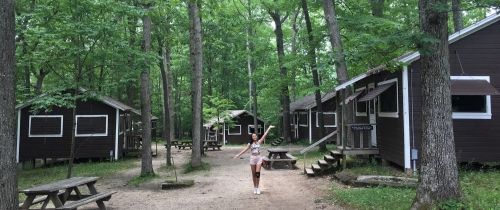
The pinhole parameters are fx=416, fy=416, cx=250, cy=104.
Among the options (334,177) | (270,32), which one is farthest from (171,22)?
(270,32)

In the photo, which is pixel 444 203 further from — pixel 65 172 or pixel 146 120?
pixel 65 172

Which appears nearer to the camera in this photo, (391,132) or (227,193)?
(227,193)

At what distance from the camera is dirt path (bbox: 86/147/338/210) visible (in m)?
9.49

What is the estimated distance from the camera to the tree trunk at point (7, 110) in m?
5.86

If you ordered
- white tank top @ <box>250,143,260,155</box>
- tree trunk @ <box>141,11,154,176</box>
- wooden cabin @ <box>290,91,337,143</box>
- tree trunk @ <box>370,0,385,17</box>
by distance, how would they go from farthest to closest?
wooden cabin @ <box>290,91,337,143</box>
tree trunk @ <box>370,0,385,17</box>
tree trunk @ <box>141,11,154,176</box>
white tank top @ <box>250,143,260,155</box>

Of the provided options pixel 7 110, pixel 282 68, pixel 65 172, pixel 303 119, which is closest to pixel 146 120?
pixel 65 172

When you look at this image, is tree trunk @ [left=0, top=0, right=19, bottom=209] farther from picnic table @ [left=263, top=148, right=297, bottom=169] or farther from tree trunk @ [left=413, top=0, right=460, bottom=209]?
picnic table @ [left=263, top=148, right=297, bottom=169]

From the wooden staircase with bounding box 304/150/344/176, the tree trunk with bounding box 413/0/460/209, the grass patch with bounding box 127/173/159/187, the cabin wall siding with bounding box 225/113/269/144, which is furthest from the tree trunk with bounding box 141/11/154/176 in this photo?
the cabin wall siding with bounding box 225/113/269/144

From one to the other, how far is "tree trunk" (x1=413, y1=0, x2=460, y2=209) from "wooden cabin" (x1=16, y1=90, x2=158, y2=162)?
17878mm

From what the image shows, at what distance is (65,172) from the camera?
18828 millimetres

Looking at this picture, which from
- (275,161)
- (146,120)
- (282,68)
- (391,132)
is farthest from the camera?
(282,68)

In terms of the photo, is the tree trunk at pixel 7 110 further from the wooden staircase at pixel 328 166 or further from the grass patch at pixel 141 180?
the wooden staircase at pixel 328 166

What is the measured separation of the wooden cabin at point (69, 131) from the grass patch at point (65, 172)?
3.23 feet

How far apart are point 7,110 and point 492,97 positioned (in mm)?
12706
